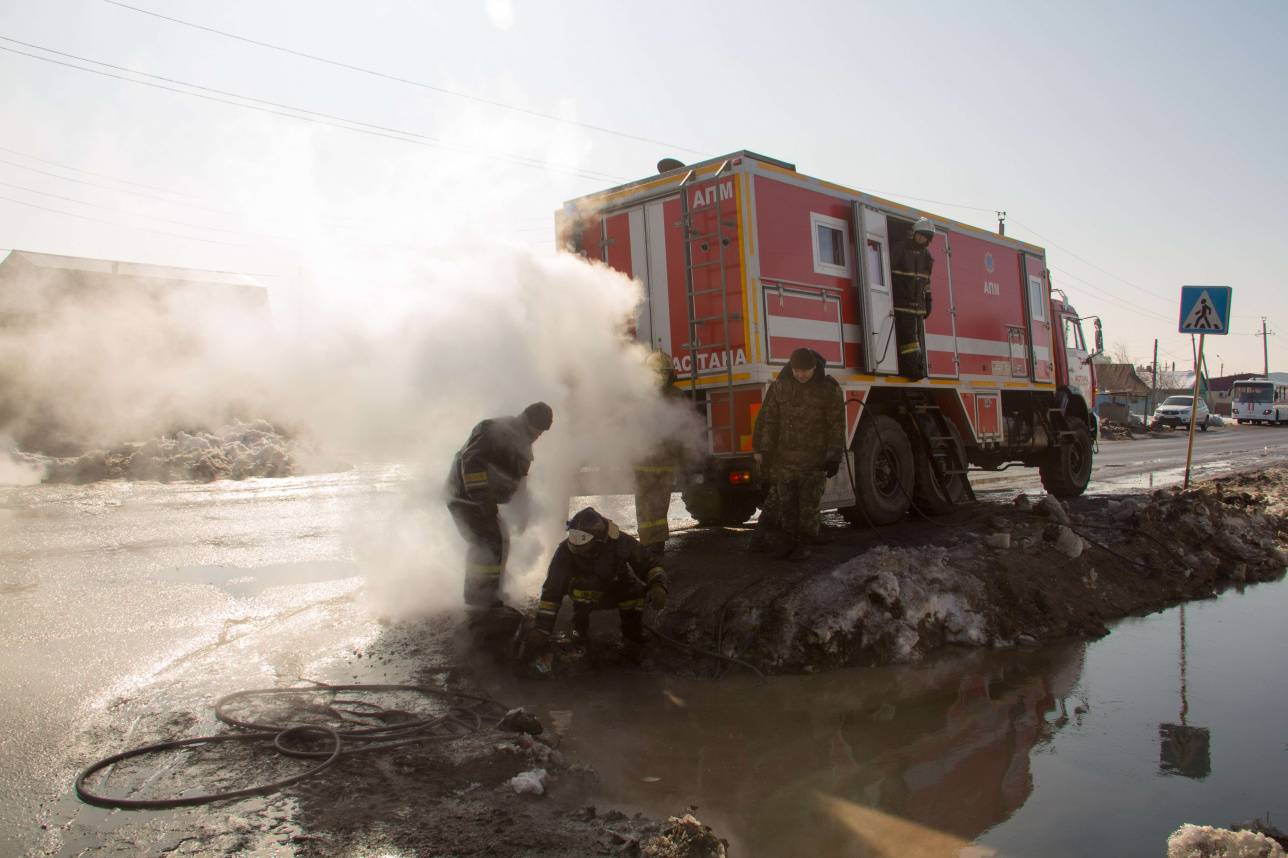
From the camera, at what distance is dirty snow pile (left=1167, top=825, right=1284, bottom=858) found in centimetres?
266

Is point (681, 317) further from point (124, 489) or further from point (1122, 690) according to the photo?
point (124, 489)

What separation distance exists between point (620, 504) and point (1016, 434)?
5.40 m

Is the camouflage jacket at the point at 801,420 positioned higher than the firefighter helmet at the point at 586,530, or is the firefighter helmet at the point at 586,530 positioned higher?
the camouflage jacket at the point at 801,420

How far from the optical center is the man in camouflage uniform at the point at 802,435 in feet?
21.6

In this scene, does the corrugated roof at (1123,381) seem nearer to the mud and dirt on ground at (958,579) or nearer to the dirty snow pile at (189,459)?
the dirty snow pile at (189,459)

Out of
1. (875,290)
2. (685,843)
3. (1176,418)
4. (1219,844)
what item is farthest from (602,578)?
(1176,418)

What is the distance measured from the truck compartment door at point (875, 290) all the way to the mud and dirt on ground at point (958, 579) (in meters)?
1.70

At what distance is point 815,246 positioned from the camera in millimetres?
7746

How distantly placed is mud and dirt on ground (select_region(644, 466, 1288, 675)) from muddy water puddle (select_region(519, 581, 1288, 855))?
264 mm

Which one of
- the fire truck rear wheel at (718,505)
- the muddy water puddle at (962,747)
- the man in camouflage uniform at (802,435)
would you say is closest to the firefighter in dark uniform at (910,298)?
the fire truck rear wheel at (718,505)

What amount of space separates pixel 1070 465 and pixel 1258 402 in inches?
1790

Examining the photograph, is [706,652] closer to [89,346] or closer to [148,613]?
[148,613]

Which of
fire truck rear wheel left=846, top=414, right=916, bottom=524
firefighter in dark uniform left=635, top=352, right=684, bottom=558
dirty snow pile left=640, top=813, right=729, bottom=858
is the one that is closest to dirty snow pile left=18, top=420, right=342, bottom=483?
firefighter in dark uniform left=635, top=352, right=684, bottom=558

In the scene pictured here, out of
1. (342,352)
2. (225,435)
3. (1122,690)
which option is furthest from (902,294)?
(225,435)
